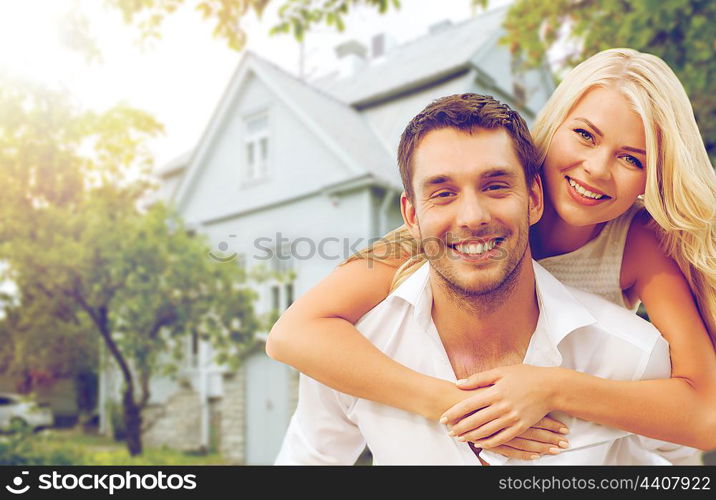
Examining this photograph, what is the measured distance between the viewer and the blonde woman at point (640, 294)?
6.30 feet

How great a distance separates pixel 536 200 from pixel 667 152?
39cm

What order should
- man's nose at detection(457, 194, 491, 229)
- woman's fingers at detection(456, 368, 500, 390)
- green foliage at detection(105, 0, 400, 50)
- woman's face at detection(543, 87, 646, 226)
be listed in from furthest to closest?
green foliage at detection(105, 0, 400, 50) < woman's face at detection(543, 87, 646, 226) < woman's fingers at detection(456, 368, 500, 390) < man's nose at detection(457, 194, 491, 229)

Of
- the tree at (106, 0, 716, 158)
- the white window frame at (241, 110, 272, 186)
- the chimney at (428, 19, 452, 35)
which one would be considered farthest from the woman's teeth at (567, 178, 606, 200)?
the chimney at (428, 19, 452, 35)

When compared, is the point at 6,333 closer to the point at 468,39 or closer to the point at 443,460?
the point at 468,39

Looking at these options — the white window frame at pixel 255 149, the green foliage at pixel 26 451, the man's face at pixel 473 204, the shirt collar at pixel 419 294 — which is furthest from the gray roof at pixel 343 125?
the man's face at pixel 473 204

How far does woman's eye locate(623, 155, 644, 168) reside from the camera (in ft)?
6.73

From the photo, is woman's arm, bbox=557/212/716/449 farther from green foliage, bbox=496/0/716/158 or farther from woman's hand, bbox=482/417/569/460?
green foliage, bbox=496/0/716/158

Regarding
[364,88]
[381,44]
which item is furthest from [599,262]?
[381,44]

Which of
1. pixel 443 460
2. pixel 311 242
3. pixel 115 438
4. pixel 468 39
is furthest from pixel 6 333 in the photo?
pixel 443 460

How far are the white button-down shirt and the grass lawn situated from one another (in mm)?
8550

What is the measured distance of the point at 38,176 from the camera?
12875 millimetres

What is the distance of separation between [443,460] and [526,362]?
394 millimetres

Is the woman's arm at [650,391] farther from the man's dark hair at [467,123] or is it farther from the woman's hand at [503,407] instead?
the man's dark hair at [467,123]
